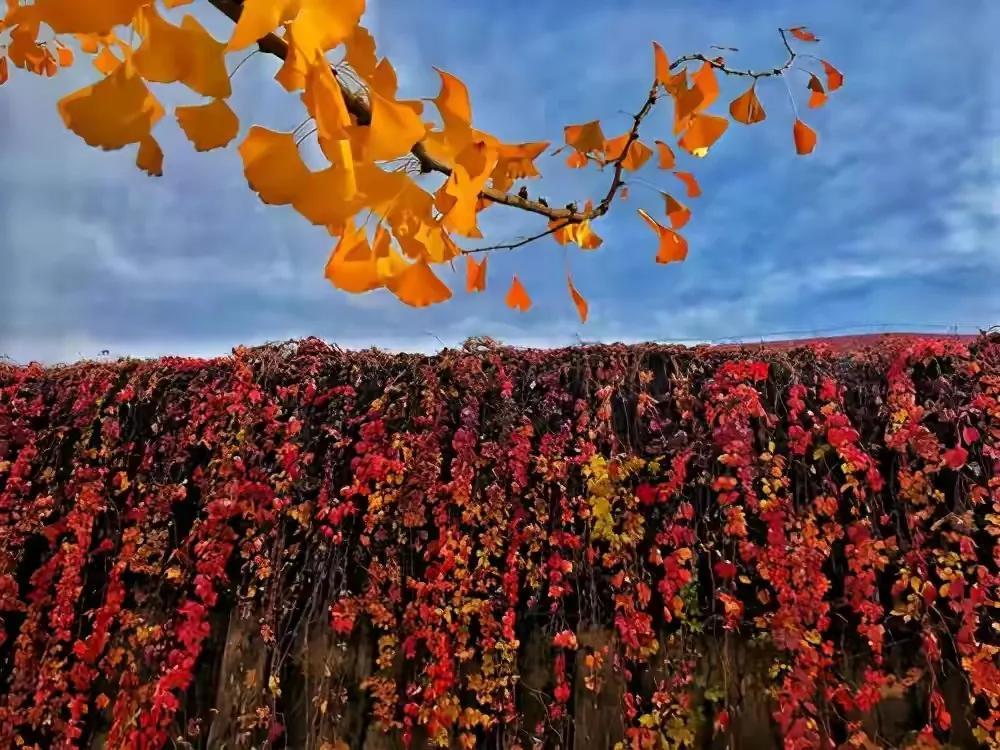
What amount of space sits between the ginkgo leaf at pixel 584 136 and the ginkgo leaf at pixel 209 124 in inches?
20.9

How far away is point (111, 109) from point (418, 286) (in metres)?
0.26

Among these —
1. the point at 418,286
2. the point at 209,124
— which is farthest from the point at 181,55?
the point at 418,286

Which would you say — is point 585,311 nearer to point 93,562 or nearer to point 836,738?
point 836,738

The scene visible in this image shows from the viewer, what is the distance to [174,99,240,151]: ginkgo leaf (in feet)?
1.70

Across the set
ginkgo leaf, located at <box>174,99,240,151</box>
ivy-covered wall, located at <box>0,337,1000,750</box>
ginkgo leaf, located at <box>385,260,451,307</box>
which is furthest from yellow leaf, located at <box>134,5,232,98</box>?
ivy-covered wall, located at <box>0,337,1000,750</box>

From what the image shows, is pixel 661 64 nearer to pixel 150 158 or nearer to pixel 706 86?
pixel 706 86

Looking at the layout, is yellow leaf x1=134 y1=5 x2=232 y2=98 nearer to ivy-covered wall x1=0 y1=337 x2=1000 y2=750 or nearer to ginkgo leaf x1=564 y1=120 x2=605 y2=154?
ginkgo leaf x1=564 y1=120 x2=605 y2=154

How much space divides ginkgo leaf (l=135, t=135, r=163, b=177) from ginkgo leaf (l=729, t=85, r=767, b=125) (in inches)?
30.9

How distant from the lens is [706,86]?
2.79 ft

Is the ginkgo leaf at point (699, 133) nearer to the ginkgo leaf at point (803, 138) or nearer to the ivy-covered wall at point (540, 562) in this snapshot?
the ginkgo leaf at point (803, 138)

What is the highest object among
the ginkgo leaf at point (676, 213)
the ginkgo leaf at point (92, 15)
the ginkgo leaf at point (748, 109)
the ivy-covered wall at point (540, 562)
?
the ginkgo leaf at point (748, 109)

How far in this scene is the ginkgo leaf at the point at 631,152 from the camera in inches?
39.3

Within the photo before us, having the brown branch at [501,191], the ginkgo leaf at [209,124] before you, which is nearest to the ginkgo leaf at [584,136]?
the brown branch at [501,191]

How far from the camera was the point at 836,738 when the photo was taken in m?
2.44
